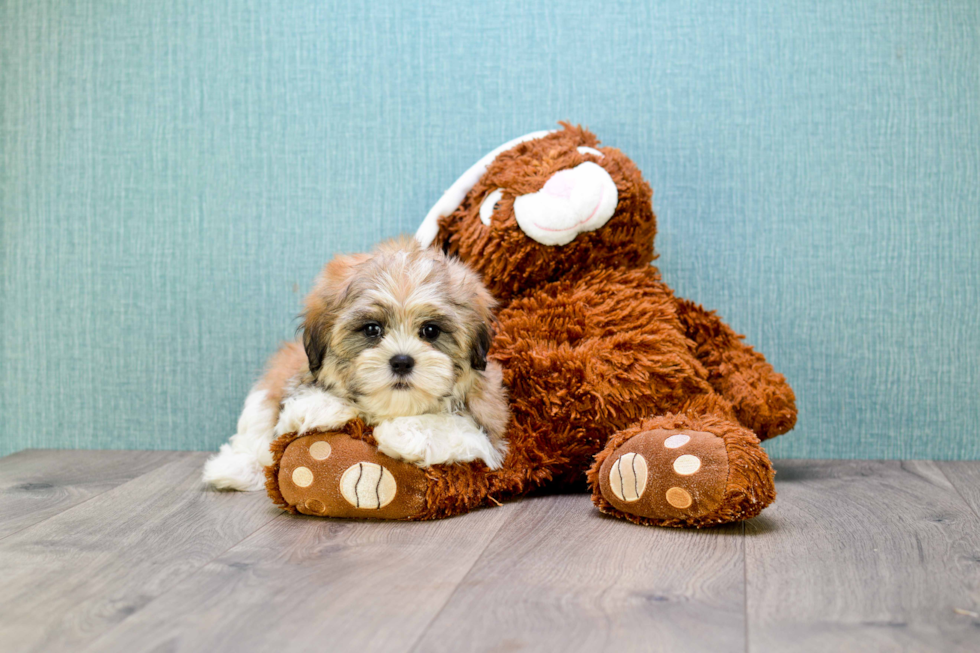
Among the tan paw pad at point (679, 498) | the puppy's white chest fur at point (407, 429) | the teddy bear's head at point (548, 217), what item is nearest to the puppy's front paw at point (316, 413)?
the puppy's white chest fur at point (407, 429)

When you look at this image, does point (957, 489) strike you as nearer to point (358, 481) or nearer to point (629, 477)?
point (629, 477)

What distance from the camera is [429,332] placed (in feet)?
5.05

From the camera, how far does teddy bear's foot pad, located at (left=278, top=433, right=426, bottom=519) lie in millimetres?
1538

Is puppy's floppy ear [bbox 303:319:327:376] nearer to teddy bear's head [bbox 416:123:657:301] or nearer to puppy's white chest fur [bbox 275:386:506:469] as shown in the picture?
puppy's white chest fur [bbox 275:386:506:469]

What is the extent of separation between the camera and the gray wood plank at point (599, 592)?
1.00m

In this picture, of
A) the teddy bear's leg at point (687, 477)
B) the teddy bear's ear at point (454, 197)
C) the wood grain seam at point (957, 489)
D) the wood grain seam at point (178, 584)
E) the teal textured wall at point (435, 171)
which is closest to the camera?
the wood grain seam at point (178, 584)

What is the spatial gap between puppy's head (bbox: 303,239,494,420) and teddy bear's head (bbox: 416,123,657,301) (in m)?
0.29

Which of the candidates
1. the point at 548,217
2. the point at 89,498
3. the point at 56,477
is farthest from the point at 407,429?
the point at 56,477

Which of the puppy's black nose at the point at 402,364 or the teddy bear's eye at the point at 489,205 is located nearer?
the puppy's black nose at the point at 402,364

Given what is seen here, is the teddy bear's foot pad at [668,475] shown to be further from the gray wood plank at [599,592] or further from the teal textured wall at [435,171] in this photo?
the teal textured wall at [435,171]

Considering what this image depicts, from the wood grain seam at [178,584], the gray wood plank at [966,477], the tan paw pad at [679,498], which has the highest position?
the tan paw pad at [679,498]

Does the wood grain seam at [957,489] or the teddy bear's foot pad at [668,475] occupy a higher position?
the teddy bear's foot pad at [668,475]

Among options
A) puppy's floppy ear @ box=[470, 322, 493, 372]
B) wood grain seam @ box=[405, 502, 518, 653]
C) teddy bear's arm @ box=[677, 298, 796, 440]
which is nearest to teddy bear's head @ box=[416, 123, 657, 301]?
teddy bear's arm @ box=[677, 298, 796, 440]

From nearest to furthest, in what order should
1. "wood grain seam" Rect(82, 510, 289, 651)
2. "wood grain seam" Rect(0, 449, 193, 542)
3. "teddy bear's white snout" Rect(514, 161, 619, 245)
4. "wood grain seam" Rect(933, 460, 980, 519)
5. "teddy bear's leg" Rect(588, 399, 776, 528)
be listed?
"wood grain seam" Rect(82, 510, 289, 651), "teddy bear's leg" Rect(588, 399, 776, 528), "wood grain seam" Rect(0, 449, 193, 542), "wood grain seam" Rect(933, 460, 980, 519), "teddy bear's white snout" Rect(514, 161, 619, 245)
